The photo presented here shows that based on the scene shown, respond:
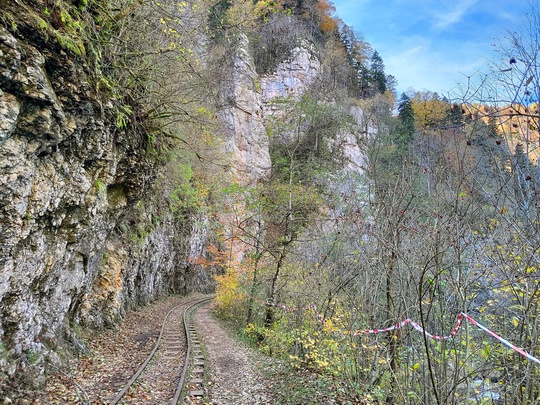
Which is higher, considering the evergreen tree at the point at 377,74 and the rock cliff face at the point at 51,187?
the evergreen tree at the point at 377,74

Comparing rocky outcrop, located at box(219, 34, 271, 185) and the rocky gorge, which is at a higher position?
rocky outcrop, located at box(219, 34, 271, 185)

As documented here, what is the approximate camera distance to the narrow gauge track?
6059 millimetres

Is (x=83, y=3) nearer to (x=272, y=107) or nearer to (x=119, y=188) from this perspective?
(x=119, y=188)

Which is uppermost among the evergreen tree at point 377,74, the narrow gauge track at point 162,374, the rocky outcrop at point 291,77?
the evergreen tree at point 377,74

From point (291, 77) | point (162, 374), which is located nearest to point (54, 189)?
point (162, 374)

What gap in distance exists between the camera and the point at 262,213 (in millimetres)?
12406

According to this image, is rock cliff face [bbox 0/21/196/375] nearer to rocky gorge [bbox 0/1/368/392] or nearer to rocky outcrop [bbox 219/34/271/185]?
rocky gorge [bbox 0/1/368/392]

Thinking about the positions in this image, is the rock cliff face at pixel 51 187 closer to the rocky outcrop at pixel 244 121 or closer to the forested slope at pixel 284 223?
the forested slope at pixel 284 223

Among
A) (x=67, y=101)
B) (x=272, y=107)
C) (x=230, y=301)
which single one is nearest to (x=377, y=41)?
(x=67, y=101)

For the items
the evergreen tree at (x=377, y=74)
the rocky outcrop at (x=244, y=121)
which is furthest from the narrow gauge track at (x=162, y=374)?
the evergreen tree at (x=377, y=74)

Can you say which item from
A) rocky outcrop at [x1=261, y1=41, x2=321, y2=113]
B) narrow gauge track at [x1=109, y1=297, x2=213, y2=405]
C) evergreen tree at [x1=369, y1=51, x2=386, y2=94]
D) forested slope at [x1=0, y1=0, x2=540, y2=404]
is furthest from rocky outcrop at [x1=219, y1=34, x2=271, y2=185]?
evergreen tree at [x1=369, y1=51, x2=386, y2=94]

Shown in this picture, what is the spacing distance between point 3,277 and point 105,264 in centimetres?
715

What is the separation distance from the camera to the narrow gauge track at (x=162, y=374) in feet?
19.9

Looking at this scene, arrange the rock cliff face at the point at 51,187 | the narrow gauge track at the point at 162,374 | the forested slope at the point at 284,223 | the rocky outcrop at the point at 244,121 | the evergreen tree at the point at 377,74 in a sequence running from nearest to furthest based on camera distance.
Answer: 1. the forested slope at the point at 284,223
2. the rock cliff face at the point at 51,187
3. the narrow gauge track at the point at 162,374
4. the rocky outcrop at the point at 244,121
5. the evergreen tree at the point at 377,74
